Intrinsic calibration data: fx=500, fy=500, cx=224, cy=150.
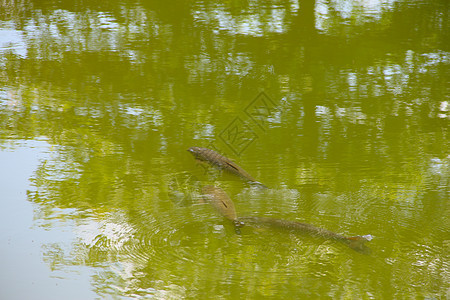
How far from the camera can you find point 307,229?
12.1 ft

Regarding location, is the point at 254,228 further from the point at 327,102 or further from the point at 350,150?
the point at 327,102

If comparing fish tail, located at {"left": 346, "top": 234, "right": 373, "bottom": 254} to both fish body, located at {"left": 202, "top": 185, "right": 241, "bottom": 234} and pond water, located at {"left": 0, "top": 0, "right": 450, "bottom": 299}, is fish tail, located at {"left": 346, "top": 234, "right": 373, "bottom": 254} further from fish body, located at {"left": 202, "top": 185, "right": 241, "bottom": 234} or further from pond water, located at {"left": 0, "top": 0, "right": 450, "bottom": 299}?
fish body, located at {"left": 202, "top": 185, "right": 241, "bottom": 234}

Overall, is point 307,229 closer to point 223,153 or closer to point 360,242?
point 360,242

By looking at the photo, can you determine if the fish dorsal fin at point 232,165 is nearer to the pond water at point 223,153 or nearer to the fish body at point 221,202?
the pond water at point 223,153

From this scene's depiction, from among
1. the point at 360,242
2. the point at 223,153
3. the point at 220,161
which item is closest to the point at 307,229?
the point at 360,242

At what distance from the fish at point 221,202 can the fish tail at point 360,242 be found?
81 cm

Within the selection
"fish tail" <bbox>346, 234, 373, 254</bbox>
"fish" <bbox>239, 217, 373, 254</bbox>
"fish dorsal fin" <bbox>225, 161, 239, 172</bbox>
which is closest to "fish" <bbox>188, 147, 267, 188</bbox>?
"fish dorsal fin" <bbox>225, 161, 239, 172</bbox>

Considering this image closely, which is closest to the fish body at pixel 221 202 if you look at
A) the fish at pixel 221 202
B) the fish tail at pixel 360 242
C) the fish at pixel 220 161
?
the fish at pixel 221 202

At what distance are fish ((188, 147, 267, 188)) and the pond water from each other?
0.24 ft

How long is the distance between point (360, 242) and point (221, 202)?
1116 mm

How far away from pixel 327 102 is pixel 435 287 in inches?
122

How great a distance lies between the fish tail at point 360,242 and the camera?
3506mm

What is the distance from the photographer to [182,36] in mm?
8203

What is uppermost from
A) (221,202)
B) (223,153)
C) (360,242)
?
(223,153)
